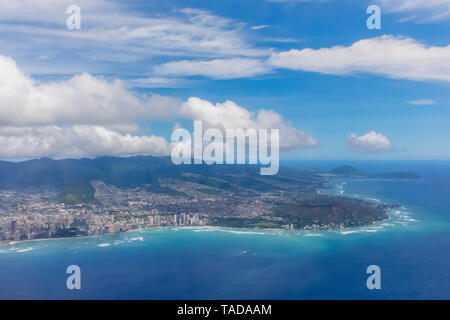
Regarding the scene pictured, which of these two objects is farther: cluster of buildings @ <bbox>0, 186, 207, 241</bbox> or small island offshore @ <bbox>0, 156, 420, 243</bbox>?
small island offshore @ <bbox>0, 156, 420, 243</bbox>

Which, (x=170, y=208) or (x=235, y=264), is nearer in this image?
(x=235, y=264)

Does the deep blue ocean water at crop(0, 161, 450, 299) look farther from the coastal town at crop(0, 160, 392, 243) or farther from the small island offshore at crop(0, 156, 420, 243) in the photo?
the small island offshore at crop(0, 156, 420, 243)

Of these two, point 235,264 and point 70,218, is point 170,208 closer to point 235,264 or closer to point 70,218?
point 70,218

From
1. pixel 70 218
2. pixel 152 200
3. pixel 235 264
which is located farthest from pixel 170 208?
pixel 235 264

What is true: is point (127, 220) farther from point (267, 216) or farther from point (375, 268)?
point (375, 268)

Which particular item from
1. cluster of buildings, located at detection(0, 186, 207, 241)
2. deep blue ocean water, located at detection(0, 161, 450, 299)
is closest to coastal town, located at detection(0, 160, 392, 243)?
cluster of buildings, located at detection(0, 186, 207, 241)
